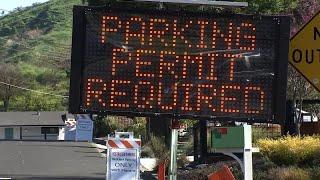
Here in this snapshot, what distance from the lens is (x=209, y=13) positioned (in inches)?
320

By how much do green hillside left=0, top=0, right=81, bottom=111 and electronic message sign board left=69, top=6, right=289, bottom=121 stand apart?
82238 millimetres

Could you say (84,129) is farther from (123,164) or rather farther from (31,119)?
(31,119)

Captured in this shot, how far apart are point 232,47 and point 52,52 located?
448ft

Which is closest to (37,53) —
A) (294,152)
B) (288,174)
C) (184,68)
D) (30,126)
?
(30,126)

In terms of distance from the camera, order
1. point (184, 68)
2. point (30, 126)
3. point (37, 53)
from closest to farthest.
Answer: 1. point (184, 68)
2. point (30, 126)
3. point (37, 53)

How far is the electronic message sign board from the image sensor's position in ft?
26.2

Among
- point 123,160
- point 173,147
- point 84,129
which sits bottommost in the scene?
point 84,129

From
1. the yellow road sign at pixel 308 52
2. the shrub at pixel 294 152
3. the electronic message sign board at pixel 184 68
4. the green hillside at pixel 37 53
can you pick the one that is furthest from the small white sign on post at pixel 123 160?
the green hillside at pixel 37 53

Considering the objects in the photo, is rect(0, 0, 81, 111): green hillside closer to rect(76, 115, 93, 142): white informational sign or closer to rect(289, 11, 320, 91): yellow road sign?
rect(76, 115, 93, 142): white informational sign

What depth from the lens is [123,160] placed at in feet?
46.6

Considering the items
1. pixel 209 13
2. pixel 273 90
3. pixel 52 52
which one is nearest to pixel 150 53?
pixel 209 13

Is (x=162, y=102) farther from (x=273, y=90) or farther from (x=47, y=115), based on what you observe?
(x=47, y=115)

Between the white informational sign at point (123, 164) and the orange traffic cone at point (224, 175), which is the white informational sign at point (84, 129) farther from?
the orange traffic cone at point (224, 175)

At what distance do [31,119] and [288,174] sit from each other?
5752 cm
